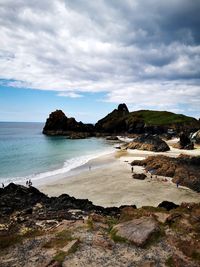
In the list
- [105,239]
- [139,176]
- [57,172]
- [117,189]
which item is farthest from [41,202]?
[57,172]

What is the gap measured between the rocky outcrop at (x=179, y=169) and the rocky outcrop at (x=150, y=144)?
89.1 feet

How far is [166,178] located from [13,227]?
27.8 metres

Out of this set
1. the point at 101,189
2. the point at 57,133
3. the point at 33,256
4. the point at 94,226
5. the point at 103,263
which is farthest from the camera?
the point at 57,133

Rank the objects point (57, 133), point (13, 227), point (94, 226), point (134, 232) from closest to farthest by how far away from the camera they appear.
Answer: point (134, 232), point (94, 226), point (13, 227), point (57, 133)

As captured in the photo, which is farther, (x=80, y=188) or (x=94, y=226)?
(x=80, y=188)

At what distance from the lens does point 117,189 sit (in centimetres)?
3950

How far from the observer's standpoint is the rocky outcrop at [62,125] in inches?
6196

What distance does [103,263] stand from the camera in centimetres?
1670

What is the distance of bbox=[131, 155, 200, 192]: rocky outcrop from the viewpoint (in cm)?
4106

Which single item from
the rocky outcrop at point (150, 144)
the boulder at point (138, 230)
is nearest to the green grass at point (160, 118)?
the rocky outcrop at point (150, 144)

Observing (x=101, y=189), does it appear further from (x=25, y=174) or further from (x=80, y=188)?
(x=25, y=174)

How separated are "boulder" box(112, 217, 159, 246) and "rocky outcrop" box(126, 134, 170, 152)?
62989 mm

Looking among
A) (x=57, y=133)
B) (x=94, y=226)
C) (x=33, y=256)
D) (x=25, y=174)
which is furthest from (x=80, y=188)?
(x=57, y=133)

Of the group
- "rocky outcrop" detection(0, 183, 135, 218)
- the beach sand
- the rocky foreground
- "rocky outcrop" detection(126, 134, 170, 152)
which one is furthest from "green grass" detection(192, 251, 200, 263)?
"rocky outcrop" detection(126, 134, 170, 152)
